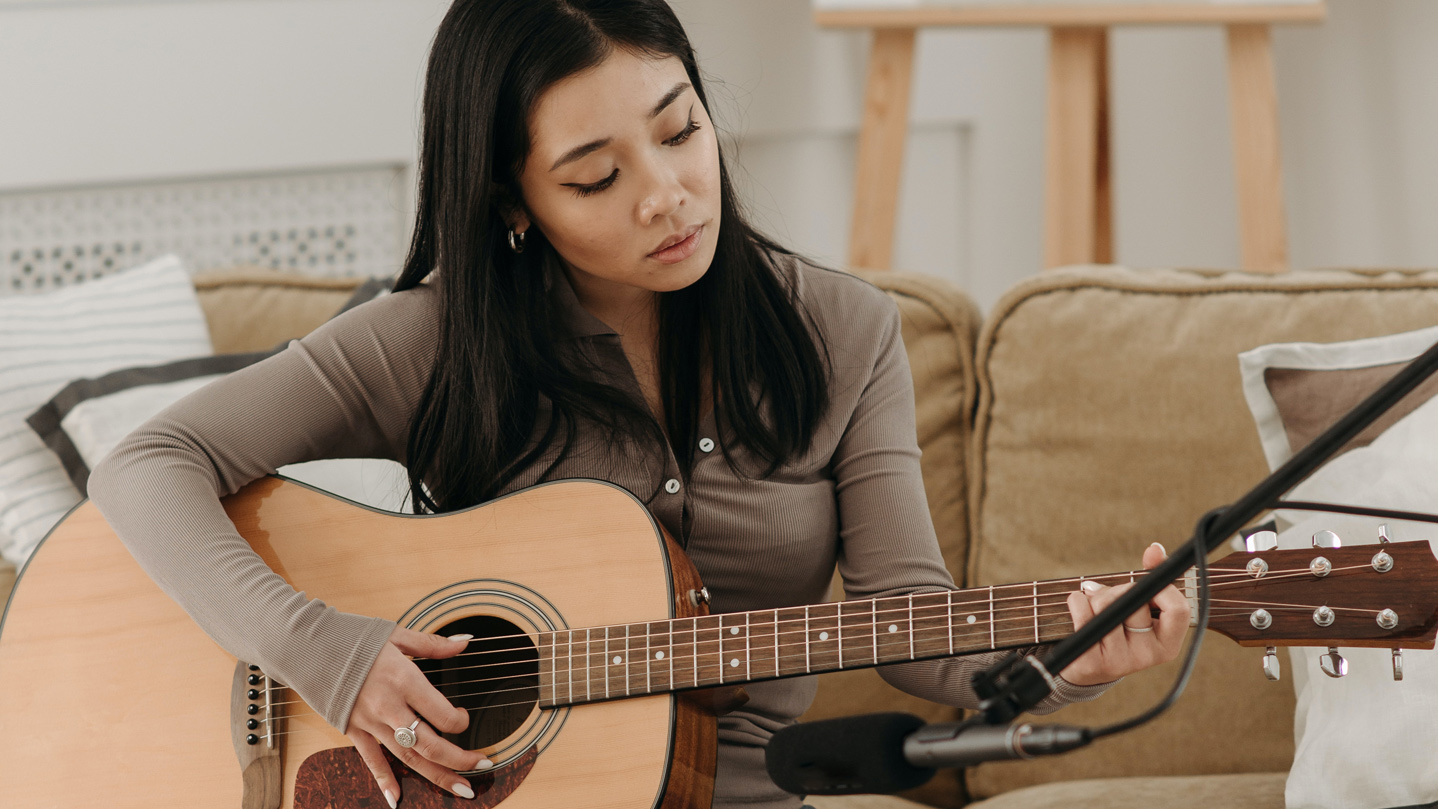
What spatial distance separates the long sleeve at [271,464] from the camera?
3.35ft

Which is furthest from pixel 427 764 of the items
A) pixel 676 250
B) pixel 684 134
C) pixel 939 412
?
pixel 939 412

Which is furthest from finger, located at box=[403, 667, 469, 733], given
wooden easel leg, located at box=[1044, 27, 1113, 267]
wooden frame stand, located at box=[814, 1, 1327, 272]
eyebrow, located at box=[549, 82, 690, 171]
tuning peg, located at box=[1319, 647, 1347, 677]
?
wooden easel leg, located at box=[1044, 27, 1113, 267]

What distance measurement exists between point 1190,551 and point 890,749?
203mm

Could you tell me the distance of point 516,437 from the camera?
46.4 inches

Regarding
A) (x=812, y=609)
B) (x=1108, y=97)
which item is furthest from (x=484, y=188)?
(x=1108, y=97)

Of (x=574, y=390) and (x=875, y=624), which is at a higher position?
(x=574, y=390)

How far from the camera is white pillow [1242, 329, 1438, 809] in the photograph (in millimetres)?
1037

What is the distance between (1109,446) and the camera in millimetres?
1448

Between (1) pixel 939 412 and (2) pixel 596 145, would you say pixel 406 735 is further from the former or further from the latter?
(1) pixel 939 412

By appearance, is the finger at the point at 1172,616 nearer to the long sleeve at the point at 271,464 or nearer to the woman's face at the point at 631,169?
the woman's face at the point at 631,169

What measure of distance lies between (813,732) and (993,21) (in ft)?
5.92

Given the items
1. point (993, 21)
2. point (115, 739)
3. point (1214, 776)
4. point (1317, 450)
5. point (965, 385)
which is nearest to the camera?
point (1317, 450)

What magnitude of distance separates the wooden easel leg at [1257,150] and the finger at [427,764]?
178 centimetres

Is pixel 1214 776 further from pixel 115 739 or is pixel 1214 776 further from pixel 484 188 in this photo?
pixel 115 739
